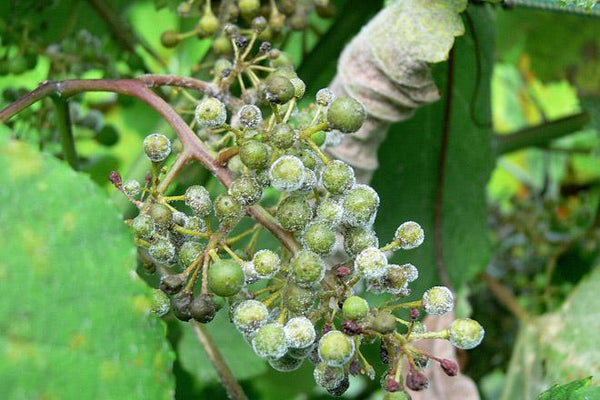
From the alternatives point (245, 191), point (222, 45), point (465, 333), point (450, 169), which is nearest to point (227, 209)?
point (245, 191)

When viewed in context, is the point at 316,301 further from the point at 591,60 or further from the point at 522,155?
the point at 522,155

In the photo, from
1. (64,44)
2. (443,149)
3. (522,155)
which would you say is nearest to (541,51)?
(522,155)

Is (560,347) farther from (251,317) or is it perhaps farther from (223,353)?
(251,317)

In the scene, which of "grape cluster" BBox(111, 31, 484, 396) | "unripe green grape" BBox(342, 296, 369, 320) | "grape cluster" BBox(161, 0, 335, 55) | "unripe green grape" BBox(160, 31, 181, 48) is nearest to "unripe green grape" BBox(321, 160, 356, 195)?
"grape cluster" BBox(111, 31, 484, 396)

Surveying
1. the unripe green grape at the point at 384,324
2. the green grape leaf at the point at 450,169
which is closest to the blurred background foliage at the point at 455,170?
the green grape leaf at the point at 450,169

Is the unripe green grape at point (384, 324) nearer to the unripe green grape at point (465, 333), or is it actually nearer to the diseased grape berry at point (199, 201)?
the unripe green grape at point (465, 333)

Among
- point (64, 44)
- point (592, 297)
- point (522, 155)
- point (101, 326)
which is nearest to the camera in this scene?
point (101, 326)
